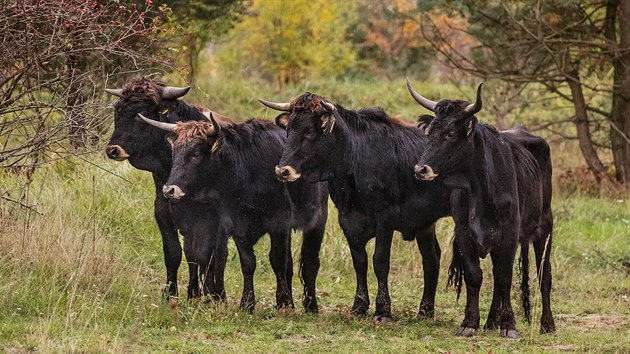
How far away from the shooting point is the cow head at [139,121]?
11.4 metres

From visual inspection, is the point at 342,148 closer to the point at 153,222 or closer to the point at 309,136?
the point at 309,136

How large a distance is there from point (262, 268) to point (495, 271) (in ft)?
14.7

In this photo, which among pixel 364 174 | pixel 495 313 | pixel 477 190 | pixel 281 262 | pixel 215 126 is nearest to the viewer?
pixel 477 190

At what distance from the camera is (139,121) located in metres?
11.4

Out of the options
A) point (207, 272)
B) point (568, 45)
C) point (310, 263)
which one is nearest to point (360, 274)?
point (310, 263)

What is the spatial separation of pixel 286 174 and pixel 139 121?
1845 mm

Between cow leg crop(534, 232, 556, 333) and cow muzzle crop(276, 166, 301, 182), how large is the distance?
256cm

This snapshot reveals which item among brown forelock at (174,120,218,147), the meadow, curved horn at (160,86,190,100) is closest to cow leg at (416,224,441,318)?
the meadow

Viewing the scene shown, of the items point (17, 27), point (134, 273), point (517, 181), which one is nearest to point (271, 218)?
point (134, 273)

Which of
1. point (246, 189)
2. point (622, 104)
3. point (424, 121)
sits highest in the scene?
point (622, 104)

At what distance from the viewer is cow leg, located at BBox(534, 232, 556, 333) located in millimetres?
10977

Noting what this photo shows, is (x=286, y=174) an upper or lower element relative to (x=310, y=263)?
upper

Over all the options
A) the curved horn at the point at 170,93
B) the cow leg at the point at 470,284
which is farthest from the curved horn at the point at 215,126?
the cow leg at the point at 470,284

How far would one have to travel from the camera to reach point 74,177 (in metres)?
14.9
